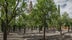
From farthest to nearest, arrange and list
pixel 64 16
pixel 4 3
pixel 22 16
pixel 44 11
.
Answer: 1. pixel 64 16
2. pixel 44 11
3. pixel 22 16
4. pixel 4 3

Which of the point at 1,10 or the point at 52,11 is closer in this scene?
the point at 1,10

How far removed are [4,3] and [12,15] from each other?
129 centimetres

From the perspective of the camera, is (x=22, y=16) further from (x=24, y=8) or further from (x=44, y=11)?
(x=44, y=11)

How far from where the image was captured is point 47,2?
1293 inches

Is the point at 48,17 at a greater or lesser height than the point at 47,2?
lesser

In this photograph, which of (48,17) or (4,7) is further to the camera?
(48,17)

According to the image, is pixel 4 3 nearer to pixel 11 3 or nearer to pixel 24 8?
pixel 11 3

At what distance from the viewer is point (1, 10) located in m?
19.7

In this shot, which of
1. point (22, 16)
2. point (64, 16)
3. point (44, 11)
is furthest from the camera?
point (64, 16)

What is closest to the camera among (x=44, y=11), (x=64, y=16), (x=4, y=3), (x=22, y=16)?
(x=4, y=3)

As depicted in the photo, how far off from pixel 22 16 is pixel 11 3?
1.81 meters

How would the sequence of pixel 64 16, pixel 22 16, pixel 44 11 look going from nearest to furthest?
pixel 22 16, pixel 44 11, pixel 64 16

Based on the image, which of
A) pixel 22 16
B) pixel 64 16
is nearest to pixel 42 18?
pixel 22 16

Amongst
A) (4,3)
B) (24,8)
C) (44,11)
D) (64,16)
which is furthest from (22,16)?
(64,16)
